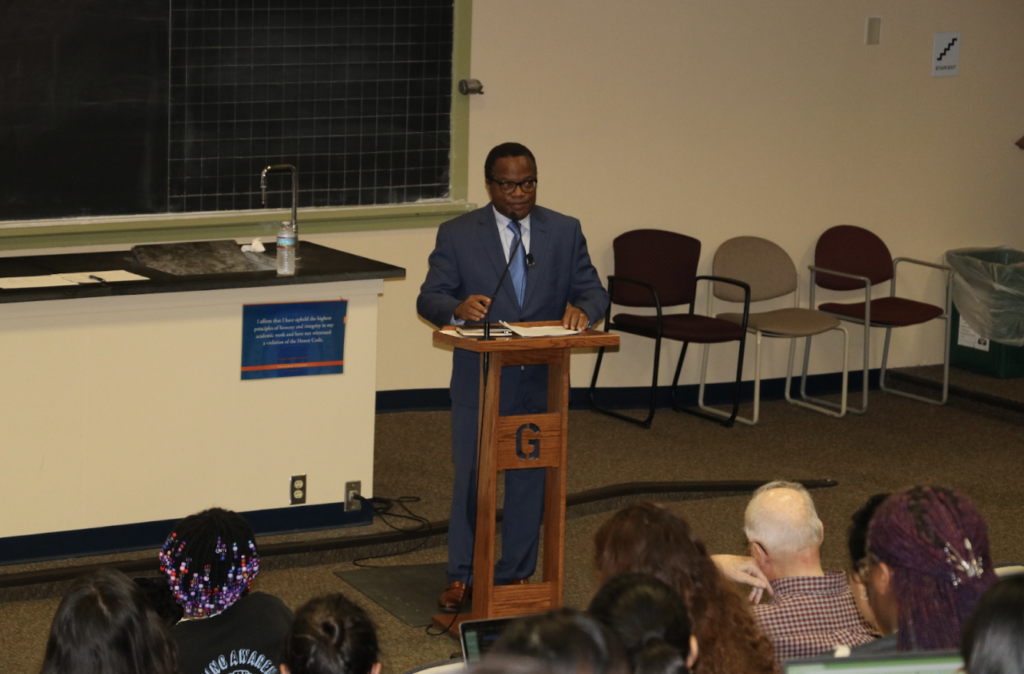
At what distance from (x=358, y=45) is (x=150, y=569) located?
2772mm

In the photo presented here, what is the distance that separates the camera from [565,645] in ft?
4.17

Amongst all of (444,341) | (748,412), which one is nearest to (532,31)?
(748,412)

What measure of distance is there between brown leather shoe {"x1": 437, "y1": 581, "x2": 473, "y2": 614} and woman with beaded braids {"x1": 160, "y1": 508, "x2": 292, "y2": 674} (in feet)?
5.73

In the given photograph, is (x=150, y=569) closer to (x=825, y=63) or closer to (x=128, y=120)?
(x=128, y=120)

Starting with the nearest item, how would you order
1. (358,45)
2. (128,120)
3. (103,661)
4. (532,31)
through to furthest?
(103,661) → (128,120) → (358,45) → (532,31)

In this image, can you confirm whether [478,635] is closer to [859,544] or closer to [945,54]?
[859,544]

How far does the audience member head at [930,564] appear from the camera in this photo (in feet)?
5.95

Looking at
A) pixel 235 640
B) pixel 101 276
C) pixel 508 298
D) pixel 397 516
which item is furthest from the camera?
pixel 397 516

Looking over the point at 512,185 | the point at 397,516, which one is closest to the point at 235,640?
the point at 512,185

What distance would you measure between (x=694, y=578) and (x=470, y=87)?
4453mm

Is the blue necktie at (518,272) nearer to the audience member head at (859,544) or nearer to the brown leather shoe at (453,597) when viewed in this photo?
the brown leather shoe at (453,597)

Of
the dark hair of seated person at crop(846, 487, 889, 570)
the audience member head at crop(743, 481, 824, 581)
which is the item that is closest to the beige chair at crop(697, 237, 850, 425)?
the audience member head at crop(743, 481, 824, 581)

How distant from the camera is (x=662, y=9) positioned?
22.3 ft

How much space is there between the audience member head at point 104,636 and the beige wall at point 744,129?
433 cm
